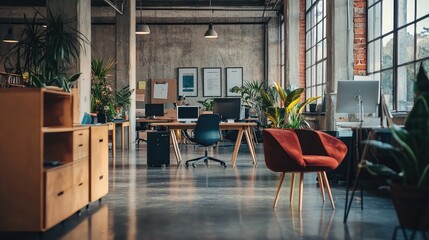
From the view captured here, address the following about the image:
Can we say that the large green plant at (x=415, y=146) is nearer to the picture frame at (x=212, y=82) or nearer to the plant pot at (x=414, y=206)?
the plant pot at (x=414, y=206)

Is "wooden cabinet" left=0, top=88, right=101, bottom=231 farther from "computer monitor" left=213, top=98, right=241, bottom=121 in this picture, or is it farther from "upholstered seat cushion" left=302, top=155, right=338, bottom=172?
"computer monitor" left=213, top=98, right=241, bottom=121

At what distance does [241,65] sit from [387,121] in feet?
43.4

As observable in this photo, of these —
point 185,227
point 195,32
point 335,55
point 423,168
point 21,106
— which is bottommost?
point 185,227

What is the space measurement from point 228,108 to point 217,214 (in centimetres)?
517

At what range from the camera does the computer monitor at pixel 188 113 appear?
367 inches

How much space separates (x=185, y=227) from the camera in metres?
3.93

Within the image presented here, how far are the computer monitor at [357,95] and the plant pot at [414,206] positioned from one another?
8.52 feet

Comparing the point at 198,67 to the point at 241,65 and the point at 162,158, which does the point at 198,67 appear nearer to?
the point at 241,65

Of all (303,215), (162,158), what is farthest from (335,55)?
(303,215)

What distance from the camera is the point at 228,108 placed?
9.55m

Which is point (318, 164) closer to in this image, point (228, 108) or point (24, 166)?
point (24, 166)

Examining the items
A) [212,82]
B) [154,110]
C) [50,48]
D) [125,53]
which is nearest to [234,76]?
[212,82]

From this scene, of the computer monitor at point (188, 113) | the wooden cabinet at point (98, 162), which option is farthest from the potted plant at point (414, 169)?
the computer monitor at point (188, 113)

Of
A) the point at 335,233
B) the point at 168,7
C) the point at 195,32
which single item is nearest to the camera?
the point at 335,233
